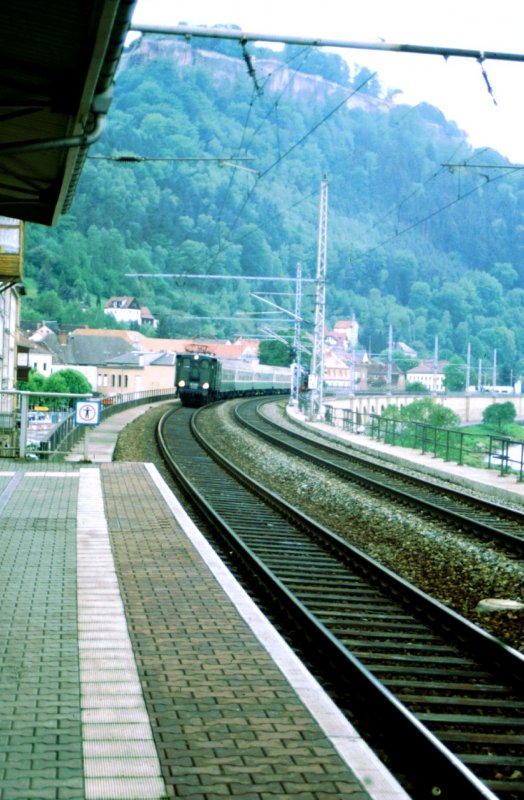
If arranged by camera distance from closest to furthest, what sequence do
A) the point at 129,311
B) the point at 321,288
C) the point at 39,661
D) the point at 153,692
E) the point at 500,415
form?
the point at 153,692 < the point at 39,661 < the point at 321,288 < the point at 500,415 < the point at 129,311

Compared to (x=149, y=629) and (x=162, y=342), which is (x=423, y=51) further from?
(x=162, y=342)

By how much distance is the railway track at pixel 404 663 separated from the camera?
17.4 ft

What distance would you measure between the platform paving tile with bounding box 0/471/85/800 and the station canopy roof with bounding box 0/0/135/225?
3.66 m

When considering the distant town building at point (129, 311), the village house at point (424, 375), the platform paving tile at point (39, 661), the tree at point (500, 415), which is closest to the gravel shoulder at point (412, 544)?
the platform paving tile at point (39, 661)

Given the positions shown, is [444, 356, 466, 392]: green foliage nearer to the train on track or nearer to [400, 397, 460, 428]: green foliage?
[400, 397, 460, 428]: green foliage

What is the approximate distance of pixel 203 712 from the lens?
211 inches

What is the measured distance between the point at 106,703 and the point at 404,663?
8.97 feet

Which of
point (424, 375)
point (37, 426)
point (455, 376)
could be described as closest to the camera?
point (37, 426)

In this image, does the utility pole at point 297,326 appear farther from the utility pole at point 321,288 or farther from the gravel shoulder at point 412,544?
the gravel shoulder at point 412,544

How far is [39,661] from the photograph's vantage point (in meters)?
6.21

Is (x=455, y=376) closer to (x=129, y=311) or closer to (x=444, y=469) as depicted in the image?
(x=444, y=469)

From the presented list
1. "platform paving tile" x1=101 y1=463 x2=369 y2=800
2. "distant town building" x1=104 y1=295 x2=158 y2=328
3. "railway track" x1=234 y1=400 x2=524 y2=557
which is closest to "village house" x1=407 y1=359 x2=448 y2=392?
"distant town building" x1=104 y1=295 x2=158 y2=328

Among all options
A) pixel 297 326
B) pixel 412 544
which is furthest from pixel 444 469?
pixel 297 326

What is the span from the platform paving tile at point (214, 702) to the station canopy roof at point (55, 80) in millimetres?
3898
